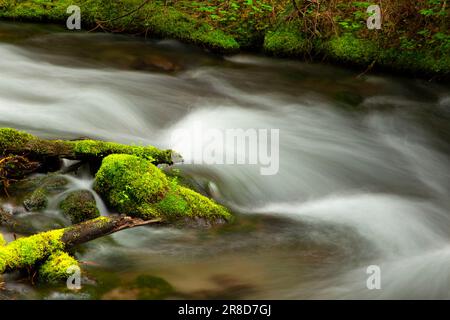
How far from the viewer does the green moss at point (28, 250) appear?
12.7 feet

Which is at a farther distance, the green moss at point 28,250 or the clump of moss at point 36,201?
the clump of moss at point 36,201

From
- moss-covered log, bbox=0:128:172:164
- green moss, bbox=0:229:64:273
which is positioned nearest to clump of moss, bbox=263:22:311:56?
moss-covered log, bbox=0:128:172:164

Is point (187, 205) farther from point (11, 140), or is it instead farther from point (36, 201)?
point (11, 140)

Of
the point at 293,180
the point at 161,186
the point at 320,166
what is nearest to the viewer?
the point at 161,186

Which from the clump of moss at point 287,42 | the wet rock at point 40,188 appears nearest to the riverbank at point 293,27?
the clump of moss at point 287,42

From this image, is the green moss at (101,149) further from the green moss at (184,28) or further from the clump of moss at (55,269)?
the green moss at (184,28)

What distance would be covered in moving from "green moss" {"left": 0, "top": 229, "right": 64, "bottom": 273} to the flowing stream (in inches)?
6.2

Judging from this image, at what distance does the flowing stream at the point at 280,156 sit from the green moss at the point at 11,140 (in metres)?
0.61

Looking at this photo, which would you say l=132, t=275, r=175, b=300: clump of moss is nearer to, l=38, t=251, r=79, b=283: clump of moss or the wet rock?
l=38, t=251, r=79, b=283: clump of moss

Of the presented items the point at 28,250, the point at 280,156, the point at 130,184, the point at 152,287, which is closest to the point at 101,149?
the point at 130,184

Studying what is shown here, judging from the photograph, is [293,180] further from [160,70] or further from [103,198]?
[160,70]
